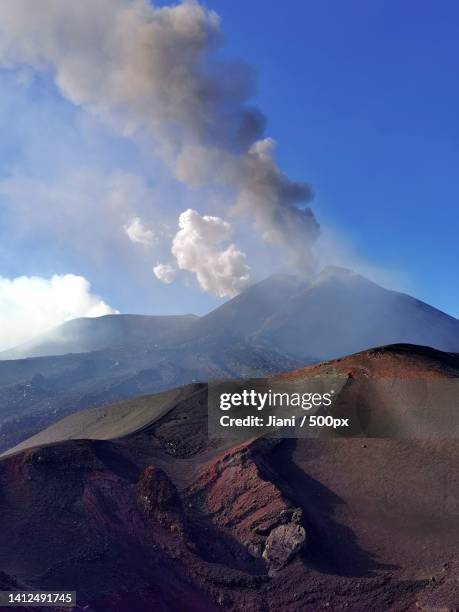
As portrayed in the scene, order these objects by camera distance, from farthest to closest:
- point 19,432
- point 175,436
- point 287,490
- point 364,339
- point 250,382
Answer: point 364,339
point 19,432
point 250,382
point 175,436
point 287,490

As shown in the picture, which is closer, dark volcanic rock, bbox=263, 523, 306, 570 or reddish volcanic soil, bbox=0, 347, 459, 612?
reddish volcanic soil, bbox=0, 347, 459, 612

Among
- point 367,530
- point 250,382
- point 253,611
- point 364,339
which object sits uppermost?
point 364,339

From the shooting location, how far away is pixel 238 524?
26.2 meters

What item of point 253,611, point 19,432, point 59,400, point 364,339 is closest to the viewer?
point 253,611

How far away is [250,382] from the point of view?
40.3 m

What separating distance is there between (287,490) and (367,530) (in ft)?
14.1

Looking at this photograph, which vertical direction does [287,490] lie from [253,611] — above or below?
above

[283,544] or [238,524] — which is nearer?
[283,544]

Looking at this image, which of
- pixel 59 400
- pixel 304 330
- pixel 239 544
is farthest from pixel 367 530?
pixel 304 330

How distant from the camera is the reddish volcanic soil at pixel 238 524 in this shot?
20.6m

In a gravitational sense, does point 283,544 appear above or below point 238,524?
below

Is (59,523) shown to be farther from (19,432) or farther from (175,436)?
(19,432)

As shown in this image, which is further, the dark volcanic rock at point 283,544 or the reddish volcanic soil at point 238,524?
the dark volcanic rock at point 283,544

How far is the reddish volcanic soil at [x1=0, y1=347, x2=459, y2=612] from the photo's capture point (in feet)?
67.6
